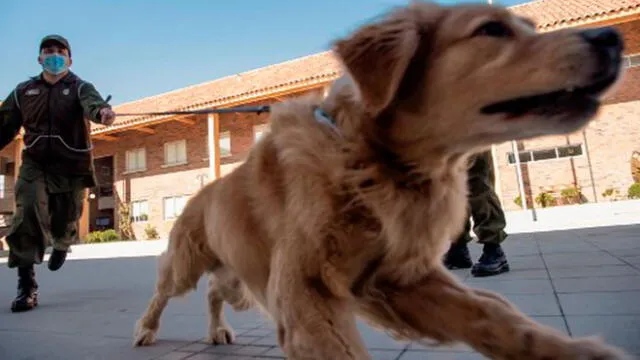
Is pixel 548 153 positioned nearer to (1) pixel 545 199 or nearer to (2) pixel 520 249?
(1) pixel 545 199

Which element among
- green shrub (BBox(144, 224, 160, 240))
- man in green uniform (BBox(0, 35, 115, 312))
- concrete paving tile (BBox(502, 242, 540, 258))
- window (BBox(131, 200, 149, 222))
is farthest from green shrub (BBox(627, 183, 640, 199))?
window (BBox(131, 200, 149, 222))

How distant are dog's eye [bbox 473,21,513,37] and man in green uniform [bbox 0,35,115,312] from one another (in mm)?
3549

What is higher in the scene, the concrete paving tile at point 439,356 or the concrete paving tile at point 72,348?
the concrete paving tile at point 72,348

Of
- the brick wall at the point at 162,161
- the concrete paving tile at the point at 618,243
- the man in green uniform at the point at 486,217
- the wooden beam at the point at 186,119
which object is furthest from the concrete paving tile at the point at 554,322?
the wooden beam at the point at 186,119

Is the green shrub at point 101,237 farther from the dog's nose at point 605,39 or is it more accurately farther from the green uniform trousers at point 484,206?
the dog's nose at point 605,39

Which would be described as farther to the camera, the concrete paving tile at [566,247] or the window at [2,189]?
the window at [2,189]

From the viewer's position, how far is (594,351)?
1.34 m

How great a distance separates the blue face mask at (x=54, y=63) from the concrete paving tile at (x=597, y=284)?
187 inches

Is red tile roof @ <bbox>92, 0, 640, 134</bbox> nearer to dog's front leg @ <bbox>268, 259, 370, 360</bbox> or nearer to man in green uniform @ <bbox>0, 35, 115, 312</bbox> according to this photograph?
man in green uniform @ <bbox>0, 35, 115, 312</bbox>

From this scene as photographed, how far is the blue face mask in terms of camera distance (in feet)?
15.2

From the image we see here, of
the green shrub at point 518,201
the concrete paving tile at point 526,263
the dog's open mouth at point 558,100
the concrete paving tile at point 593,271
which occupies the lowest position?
the concrete paving tile at point 593,271

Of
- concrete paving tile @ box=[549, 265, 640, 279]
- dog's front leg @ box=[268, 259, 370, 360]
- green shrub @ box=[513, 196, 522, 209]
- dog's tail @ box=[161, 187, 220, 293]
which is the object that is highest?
green shrub @ box=[513, 196, 522, 209]

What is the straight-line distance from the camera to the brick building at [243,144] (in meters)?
16.3

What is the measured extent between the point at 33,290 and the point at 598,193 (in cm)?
1707
